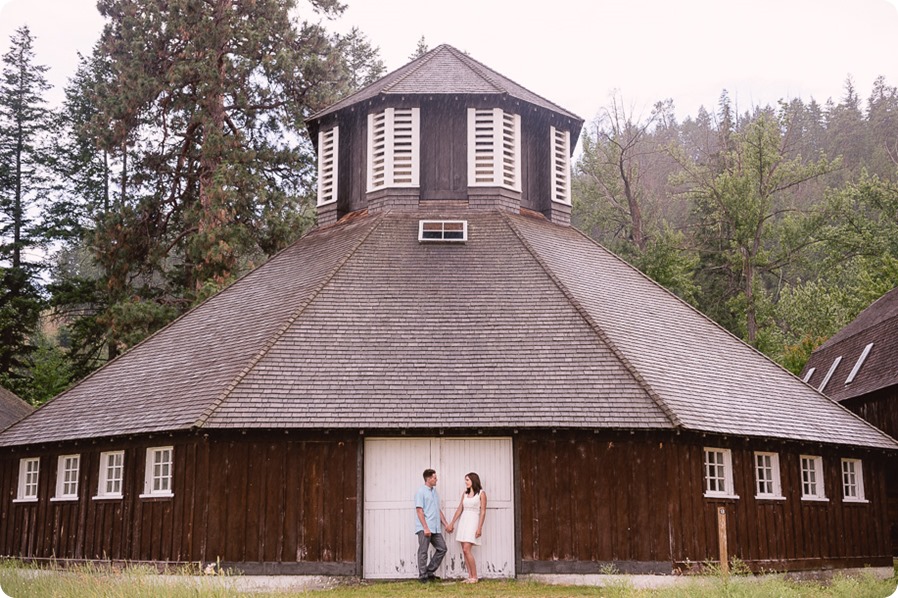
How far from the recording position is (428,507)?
52.4 ft

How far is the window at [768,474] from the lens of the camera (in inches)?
723

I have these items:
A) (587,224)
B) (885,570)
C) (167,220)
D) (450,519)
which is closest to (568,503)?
(450,519)

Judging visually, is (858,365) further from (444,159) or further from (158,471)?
(158,471)

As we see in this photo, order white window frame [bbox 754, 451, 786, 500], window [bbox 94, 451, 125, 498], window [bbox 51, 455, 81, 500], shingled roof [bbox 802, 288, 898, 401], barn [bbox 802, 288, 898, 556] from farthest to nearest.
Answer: shingled roof [bbox 802, 288, 898, 401]
barn [bbox 802, 288, 898, 556]
window [bbox 51, 455, 81, 500]
white window frame [bbox 754, 451, 786, 500]
window [bbox 94, 451, 125, 498]

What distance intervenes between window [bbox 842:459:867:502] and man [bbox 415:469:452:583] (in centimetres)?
903

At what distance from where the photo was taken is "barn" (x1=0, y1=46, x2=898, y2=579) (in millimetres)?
16312

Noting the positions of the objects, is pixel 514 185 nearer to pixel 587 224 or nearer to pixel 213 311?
pixel 213 311

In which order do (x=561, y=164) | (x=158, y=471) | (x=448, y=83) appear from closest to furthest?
(x=158, y=471), (x=448, y=83), (x=561, y=164)

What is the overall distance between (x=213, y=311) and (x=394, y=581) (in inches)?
307

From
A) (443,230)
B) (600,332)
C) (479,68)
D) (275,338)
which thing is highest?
(479,68)

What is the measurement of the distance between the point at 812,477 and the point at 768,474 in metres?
1.44

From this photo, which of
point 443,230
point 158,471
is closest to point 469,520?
point 158,471

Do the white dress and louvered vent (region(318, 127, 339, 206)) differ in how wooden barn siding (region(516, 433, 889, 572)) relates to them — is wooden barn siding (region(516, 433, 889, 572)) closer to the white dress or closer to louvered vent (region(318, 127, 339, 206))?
the white dress

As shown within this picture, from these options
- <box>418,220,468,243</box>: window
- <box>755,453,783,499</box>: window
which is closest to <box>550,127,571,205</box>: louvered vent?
<box>418,220,468,243</box>: window
